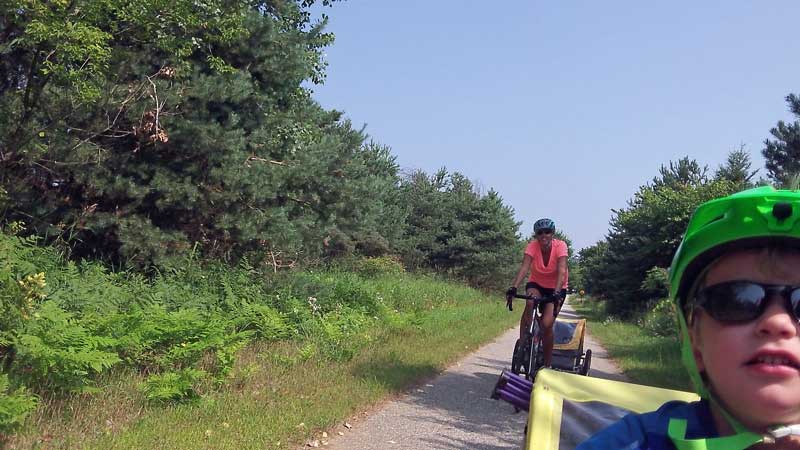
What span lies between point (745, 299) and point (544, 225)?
7.00m

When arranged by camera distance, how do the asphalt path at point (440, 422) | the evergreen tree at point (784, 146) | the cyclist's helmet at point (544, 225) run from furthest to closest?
the evergreen tree at point (784, 146) < the cyclist's helmet at point (544, 225) < the asphalt path at point (440, 422)

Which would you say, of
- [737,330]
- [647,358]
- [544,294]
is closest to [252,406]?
[544,294]

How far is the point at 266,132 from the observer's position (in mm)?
12445

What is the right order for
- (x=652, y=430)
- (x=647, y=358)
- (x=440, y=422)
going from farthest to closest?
(x=647, y=358)
(x=440, y=422)
(x=652, y=430)

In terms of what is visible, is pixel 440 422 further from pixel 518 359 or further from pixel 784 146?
pixel 784 146

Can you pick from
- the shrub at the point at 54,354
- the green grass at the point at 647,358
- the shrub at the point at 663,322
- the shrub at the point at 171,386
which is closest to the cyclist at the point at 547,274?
the green grass at the point at 647,358

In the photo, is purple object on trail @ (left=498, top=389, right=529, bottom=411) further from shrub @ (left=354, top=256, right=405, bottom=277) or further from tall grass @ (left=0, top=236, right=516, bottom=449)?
shrub @ (left=354, top=256, right=405, bottom=277)

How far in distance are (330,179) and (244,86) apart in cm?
350

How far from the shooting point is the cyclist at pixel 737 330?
1.35 metres

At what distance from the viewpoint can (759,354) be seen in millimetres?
1362

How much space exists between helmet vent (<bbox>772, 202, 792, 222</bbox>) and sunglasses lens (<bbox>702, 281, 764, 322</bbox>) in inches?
6.0

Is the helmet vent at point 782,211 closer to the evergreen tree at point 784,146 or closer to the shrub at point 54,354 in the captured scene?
the shrub at point 54,354

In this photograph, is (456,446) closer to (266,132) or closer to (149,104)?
(149,104)

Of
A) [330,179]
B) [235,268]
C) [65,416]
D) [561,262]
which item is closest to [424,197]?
[330,179]
